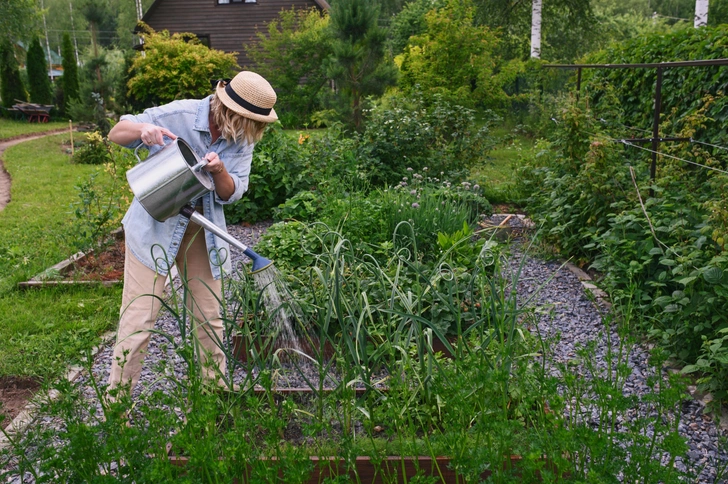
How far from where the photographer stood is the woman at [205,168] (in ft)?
8.34

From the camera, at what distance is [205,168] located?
2.51 m

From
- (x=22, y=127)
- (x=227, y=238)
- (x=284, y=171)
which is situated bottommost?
(x=22, y=127)

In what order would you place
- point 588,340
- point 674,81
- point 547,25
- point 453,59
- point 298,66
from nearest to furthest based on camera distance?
point 588,340 < point 674,81 < point 453,59 < point 298,66 < point 547,25

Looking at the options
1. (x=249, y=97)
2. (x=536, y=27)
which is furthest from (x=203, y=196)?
(x=536, y=27)

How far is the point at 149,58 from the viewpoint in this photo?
1748cm

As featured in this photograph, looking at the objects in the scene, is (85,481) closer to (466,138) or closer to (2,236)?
(2,236)

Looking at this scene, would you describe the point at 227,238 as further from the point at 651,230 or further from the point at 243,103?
the point at 651,230

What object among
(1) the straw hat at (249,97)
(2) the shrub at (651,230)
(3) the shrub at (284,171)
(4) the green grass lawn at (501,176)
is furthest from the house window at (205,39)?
(1) the straw hat at (249,97)

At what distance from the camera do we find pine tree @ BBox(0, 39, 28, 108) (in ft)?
80.8

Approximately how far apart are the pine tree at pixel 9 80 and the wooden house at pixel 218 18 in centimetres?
544

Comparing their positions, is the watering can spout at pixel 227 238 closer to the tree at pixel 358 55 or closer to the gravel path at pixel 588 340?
the gravel path at pixel 588 340

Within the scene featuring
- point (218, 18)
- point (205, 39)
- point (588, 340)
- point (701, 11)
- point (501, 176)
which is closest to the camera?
point (588, 340)

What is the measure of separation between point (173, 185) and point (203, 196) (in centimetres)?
26

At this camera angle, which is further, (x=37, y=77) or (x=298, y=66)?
(x=37, y=77)
